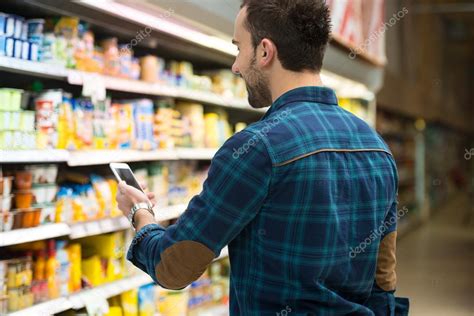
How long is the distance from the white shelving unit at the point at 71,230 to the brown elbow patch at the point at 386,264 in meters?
1.45

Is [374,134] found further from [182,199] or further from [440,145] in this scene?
[440,145]

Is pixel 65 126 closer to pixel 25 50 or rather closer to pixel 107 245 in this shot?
pixel 25 50

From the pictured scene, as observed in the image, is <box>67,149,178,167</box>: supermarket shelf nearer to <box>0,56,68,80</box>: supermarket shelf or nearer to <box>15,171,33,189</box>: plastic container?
<box>15,171,33,189</box>: plastic container

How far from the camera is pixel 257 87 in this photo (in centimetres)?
164

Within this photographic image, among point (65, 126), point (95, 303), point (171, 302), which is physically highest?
point (65, 126)

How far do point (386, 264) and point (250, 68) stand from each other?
0.68 meters

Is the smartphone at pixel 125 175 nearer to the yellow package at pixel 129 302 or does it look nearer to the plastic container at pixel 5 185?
the plastic container at pixel 5 185

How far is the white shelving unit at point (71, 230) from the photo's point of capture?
2560 millimetres

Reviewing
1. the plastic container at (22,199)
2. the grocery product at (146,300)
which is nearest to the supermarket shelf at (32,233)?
the plastic container at (22,199)

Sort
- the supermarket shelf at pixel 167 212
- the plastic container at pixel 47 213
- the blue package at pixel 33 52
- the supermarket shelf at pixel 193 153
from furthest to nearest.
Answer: the supermarket shelf at pixel 193 153 → the supermarket shelf at pixel 167 212 → the plastic container at pixel 47 213 → the blue package at pixel 33 52

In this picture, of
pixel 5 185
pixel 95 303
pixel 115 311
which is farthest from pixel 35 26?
pixel 115 311

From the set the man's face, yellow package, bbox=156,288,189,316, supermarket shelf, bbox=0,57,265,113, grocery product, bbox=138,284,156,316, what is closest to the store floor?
yellow package, bbox=156,288,189,316

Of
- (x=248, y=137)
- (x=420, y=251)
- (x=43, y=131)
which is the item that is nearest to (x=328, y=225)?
(x=248, y=137)

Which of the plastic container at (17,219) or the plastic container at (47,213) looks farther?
the plastic container at (47,213)
